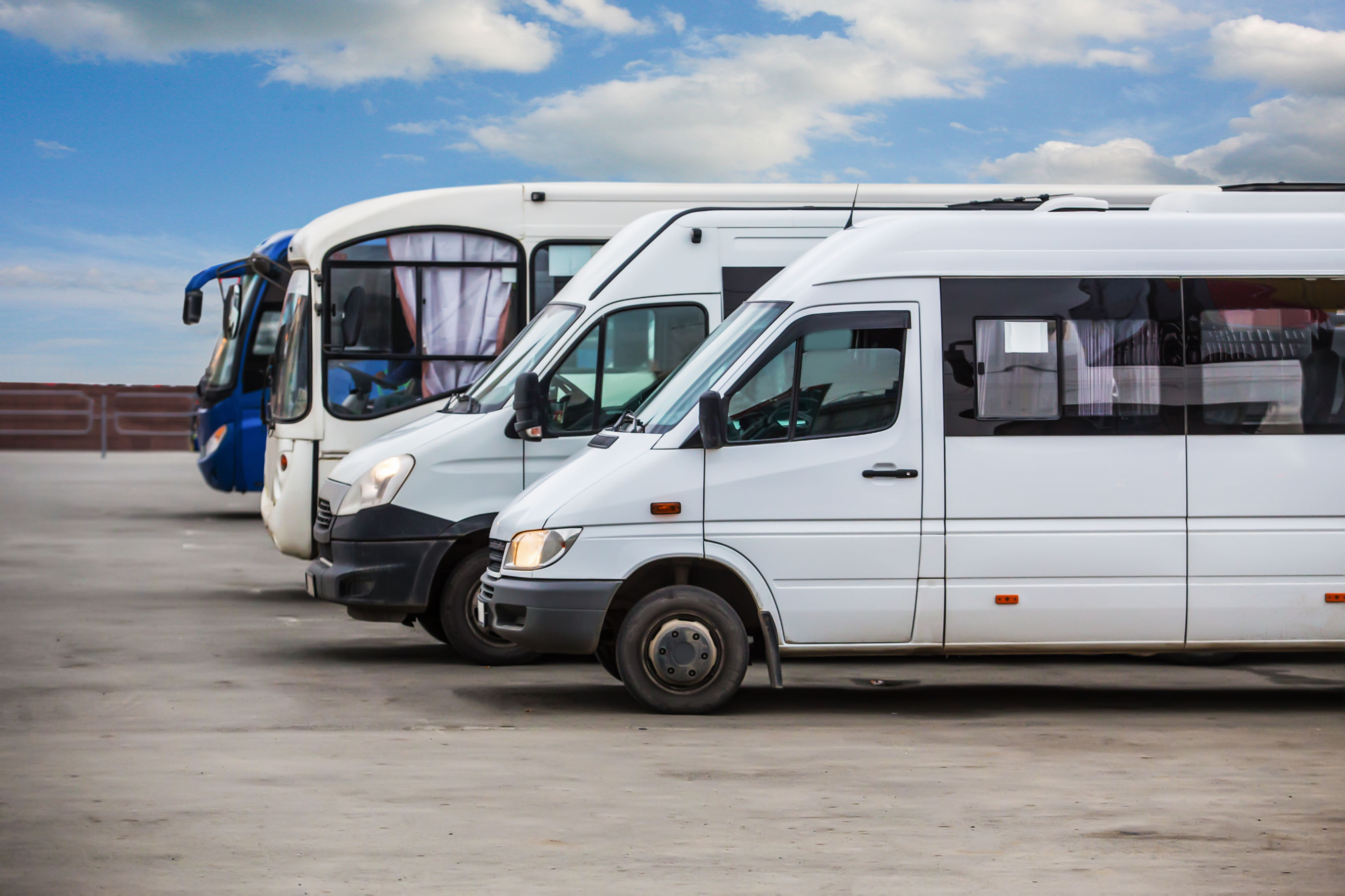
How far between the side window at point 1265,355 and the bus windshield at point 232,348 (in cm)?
1400

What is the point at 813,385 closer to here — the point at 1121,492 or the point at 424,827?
the point at 1121,492

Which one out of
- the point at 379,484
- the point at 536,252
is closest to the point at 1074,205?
the point at 536,252

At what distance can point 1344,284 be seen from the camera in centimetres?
954

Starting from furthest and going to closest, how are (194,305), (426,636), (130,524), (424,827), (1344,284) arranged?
(130,524)
(194,305)
(426,636)
(1344,284)
(424,827)

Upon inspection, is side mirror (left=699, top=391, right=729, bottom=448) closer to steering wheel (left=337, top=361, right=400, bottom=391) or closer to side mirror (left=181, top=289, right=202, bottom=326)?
steering wheel (left=337, top=361, right=400, bottom=391)

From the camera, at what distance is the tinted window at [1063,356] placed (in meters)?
9.17

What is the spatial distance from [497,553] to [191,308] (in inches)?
495

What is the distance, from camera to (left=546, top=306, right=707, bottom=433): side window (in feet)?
36.2

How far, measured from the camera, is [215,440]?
22.2m

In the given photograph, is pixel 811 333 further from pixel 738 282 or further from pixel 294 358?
pixel 294 358

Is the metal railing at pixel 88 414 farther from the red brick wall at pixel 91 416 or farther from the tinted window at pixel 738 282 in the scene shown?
the tinted window at pixel 738 282

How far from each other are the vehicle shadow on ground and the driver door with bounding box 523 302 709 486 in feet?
5.11

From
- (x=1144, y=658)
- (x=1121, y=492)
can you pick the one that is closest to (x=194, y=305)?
(x=1144, y=658)

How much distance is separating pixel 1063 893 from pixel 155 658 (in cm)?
721
